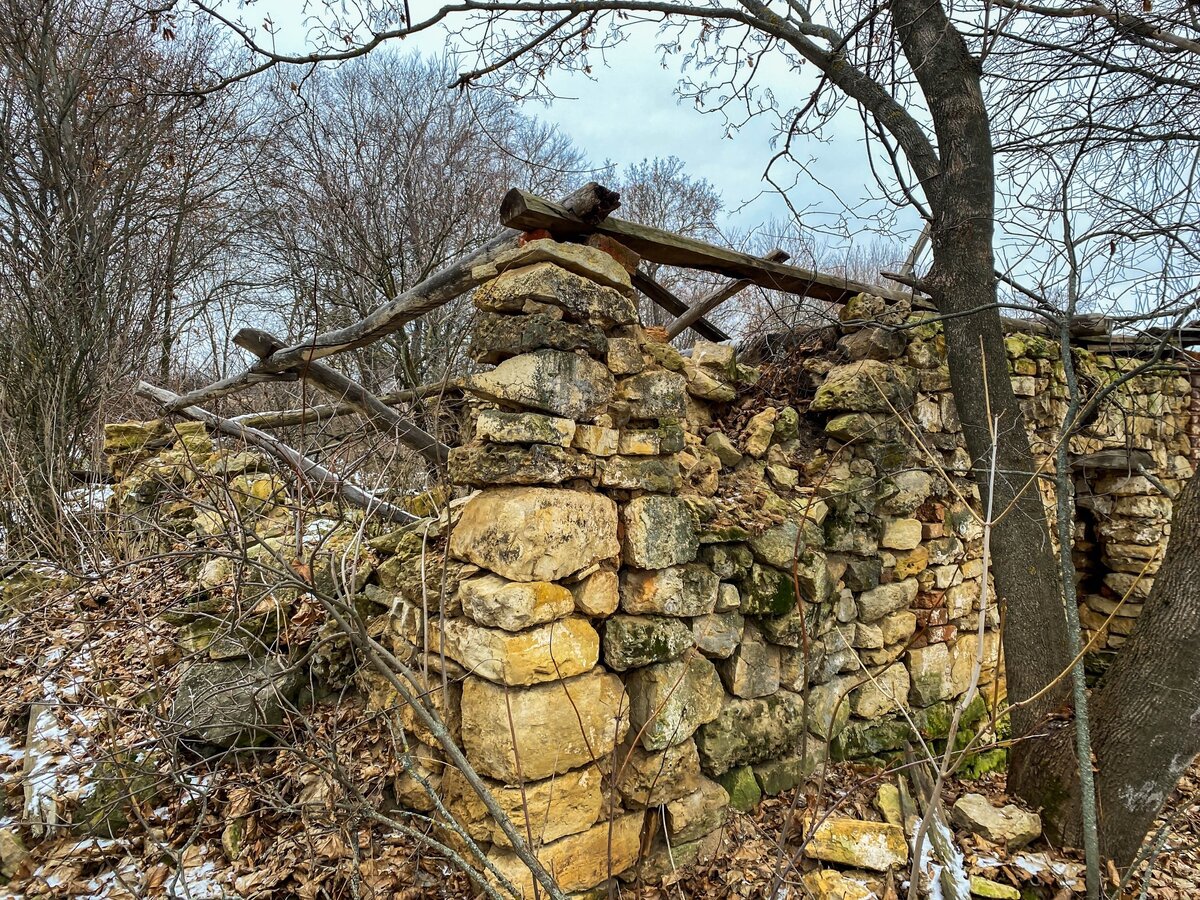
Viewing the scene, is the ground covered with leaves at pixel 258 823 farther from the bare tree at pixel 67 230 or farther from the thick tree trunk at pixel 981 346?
the bare tree at pixel 67 230

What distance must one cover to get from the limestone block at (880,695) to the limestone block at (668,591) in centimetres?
121

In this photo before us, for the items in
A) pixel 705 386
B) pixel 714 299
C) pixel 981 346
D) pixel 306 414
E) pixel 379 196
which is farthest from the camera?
pixel 379 196

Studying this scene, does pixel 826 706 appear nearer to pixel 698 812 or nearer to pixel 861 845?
pixel 861 845

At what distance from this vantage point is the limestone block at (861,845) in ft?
7.97

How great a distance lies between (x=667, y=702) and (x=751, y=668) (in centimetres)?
63

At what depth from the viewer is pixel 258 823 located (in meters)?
2.63

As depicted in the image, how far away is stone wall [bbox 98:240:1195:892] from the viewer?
7.19ft

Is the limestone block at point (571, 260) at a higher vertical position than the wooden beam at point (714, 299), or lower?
lower

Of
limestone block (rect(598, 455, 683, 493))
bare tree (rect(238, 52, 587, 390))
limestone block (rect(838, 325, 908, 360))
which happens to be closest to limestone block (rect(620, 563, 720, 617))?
limestone block (rect(598, 455, 683, 493))

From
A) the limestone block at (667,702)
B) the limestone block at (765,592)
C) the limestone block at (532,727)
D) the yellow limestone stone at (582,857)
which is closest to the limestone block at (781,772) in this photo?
the limestone block at (667,702)

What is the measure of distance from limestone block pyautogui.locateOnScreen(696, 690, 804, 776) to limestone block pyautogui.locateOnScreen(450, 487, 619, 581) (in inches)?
38.2

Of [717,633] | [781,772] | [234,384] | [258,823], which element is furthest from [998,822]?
[234,384]

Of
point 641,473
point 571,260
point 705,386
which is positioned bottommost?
point 641,473

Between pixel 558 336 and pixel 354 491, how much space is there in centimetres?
238
